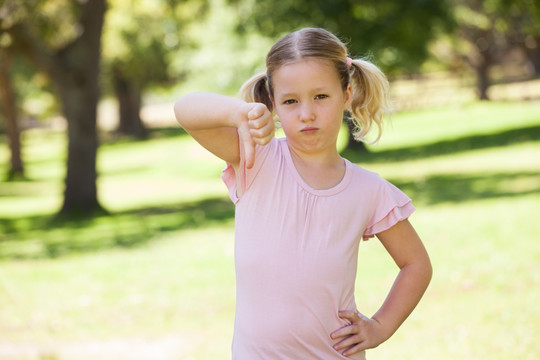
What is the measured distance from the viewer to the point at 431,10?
20969 millimetres

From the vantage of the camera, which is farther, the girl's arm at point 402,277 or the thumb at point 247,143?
the girl's arm at point 402,277

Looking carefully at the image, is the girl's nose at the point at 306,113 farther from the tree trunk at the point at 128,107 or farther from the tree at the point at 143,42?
the tree trunk at the point at 128,107

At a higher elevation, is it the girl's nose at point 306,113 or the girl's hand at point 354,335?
the girl's nose at point 306,113

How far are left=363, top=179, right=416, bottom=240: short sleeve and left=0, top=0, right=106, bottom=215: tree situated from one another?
43.3 feet

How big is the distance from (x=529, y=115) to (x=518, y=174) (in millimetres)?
15955

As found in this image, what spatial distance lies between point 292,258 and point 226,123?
1.45ft

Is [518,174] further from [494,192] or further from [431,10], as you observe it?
[431,10]

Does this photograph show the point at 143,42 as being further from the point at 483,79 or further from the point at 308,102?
the point at 308,102

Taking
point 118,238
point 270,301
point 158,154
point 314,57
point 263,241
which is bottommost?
point 158,154

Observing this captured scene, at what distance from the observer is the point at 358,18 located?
21.5 metres

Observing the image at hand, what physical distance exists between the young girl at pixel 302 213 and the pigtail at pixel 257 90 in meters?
0.10

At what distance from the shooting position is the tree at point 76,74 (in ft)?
49.0

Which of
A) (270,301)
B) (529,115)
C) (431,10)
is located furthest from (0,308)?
(529,115)

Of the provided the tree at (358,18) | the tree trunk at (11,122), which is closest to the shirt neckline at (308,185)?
the tree at (358,18)
